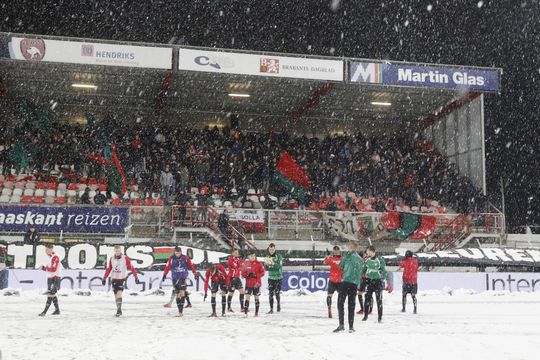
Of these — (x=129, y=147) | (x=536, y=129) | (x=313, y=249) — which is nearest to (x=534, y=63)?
(x=536, y=129)

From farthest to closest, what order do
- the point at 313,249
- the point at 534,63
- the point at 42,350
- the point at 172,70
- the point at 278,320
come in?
the point at 534,63 → the point at 172,70 → the point at 313,249 → the point at 278,320 → the point at 42,350

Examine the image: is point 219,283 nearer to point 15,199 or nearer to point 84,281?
point 84,281

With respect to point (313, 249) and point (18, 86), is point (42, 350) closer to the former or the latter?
point (313, 249)

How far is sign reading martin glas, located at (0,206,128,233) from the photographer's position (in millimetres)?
25656

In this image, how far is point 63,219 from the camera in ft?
84.3

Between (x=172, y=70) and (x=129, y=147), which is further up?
(x=172, y=70)

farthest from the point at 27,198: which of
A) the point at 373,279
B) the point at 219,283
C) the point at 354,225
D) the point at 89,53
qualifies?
the point at 373,279

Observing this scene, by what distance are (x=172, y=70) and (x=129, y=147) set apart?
5124 mm

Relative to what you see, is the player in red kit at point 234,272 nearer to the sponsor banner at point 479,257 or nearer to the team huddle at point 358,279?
the team huddle at point 358,279

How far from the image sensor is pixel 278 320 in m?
15.6

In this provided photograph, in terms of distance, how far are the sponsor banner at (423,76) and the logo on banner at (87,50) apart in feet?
39.3

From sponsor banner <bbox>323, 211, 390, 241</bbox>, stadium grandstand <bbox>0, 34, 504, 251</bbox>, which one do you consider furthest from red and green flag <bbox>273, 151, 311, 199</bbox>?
sponsor banner <bbox>323, 211, 390, 241</bbox>

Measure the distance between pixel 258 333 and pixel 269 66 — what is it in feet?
64.5

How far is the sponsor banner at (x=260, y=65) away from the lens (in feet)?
99.0
